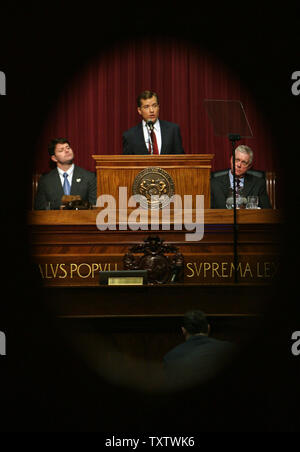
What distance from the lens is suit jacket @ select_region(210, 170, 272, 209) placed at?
461 centimetres

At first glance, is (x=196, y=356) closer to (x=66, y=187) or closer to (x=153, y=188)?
(x=153, y=188)

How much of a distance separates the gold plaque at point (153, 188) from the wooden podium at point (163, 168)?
34 millimetres

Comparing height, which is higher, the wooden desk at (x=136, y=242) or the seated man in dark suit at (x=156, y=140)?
the seated man in dark suit at (x=156, y=140)

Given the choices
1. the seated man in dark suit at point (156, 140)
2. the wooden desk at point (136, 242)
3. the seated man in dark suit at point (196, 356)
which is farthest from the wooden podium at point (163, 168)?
the seated man in dark suit at point (196, 356)

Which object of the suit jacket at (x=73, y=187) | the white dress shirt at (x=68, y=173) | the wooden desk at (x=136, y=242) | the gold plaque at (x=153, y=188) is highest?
the white dress shirt at (x=68, y=173)

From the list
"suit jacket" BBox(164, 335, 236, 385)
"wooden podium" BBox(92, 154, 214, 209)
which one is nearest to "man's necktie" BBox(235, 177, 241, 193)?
"wooden podium" BBox(92, 154, 214, 209)

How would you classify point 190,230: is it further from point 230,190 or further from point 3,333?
point 3,333

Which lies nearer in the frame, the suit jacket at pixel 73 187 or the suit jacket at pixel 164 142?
the suit jacket at pixel 73 187

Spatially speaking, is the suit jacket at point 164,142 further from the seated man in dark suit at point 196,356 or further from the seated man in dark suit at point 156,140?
the seated man in dark suit at point 196,356

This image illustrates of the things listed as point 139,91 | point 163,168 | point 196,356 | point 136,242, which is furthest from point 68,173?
point 196,356

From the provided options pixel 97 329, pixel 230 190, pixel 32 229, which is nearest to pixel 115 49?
pixel 230 190

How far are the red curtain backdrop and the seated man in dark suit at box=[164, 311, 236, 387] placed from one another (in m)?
4.41

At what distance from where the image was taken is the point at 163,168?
4.08 metres

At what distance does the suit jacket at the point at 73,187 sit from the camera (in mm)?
4859
